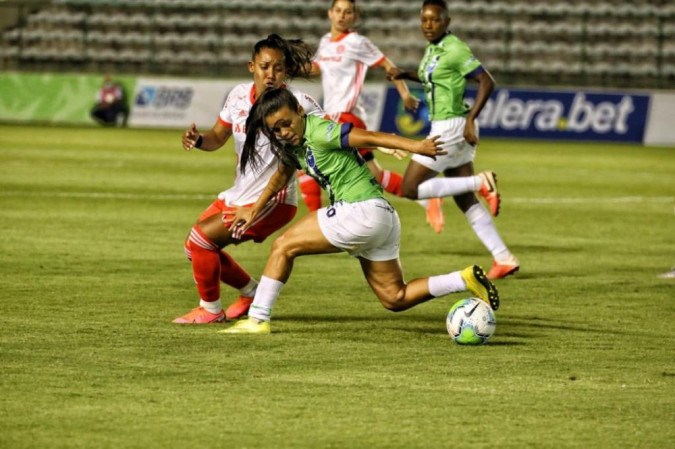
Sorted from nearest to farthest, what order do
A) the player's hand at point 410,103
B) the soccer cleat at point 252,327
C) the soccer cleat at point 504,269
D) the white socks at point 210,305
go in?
1. the soccer cleat at point 252,327
2. the white socks at point 210,305
3. the soccer cleat at point 504,269
4. the player's hand at point 410,103

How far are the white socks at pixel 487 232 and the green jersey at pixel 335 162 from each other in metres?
3.30

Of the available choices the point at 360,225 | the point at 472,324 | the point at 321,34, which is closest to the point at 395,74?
the point at 360,225

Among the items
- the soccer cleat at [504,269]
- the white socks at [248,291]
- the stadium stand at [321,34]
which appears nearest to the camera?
the white socks at [248,291]

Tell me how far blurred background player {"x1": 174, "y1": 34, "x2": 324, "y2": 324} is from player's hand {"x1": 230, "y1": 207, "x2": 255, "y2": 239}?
6.6 inches

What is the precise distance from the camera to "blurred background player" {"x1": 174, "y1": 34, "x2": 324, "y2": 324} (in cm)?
847

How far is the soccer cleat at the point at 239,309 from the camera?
29.6 ft

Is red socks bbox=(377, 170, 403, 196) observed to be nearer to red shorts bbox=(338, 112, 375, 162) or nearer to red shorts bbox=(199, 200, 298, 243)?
red shorts bbox=(338, 112, 375, 162)

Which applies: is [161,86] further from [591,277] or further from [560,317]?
[560,317]

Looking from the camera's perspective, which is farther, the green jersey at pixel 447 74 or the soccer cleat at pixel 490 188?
the green jersey at pixel 447 74

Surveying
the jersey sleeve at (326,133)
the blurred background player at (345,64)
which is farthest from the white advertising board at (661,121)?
the jersey sleeve at (326,133)

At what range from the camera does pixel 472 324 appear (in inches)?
315

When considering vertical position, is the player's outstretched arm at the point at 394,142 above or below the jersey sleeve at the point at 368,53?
above

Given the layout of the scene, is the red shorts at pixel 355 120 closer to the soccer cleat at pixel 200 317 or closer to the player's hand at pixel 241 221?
the soccer cleat at pixel 200 317

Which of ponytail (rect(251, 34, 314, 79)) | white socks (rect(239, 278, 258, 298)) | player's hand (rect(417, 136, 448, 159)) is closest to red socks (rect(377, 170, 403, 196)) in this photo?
white socks (rect(239, 278, 258, 298))
